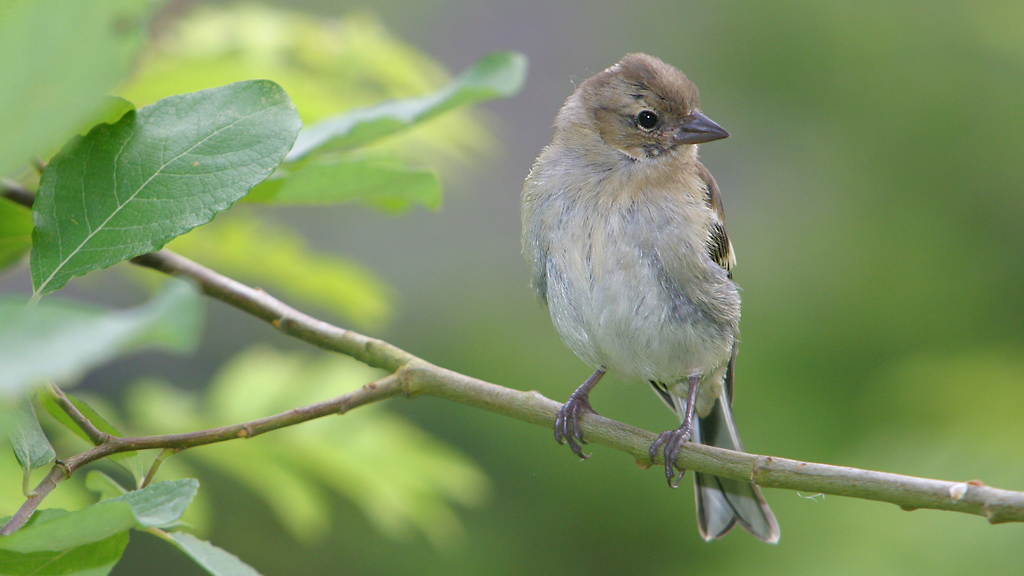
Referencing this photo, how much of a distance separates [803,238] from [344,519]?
3.58m

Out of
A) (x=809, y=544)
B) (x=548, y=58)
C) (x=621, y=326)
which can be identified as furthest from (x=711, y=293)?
(x=548, y=58)

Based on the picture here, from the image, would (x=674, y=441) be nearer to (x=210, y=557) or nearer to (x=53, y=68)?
(x=210, y=557)

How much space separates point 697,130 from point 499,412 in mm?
1181

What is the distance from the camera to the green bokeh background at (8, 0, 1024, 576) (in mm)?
4121

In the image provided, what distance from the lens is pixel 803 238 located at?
5602 mm

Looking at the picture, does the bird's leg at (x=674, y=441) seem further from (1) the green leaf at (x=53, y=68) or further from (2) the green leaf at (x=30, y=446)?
(1) the green leaf at (x=53, y=68)

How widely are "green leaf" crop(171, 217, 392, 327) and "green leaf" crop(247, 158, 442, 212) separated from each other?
0.78 meters

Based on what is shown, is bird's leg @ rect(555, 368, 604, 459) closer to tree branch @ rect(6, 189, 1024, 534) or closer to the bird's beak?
tree branch @ rect(6, 189, 1024, 534)

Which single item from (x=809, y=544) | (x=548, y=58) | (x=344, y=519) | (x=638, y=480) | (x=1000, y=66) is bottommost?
(x=344, y=519)

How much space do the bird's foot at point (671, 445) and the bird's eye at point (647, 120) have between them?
0.86 m

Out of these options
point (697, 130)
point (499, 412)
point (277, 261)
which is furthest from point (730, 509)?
point (277, 261)

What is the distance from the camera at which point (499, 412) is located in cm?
151

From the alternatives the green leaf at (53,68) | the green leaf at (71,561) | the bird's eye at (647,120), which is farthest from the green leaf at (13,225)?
the bird's eye at (647,120)

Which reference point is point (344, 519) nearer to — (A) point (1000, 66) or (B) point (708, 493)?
(B) point (708, 493)
